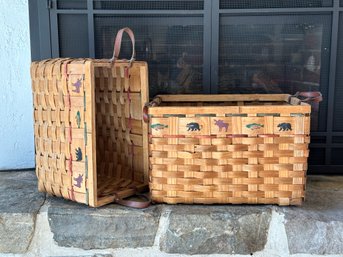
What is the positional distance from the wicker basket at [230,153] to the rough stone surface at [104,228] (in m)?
0.09

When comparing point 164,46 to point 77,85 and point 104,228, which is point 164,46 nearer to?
point 77,85

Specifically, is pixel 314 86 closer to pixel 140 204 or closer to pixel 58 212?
pixel 140 204

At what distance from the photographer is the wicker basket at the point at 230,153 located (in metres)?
1.05

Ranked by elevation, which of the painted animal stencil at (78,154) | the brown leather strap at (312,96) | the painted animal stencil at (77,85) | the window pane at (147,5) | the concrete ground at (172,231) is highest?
the window pane at (147,5)

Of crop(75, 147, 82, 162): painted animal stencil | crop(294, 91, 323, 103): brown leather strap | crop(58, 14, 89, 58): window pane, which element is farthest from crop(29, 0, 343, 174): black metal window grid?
crop(75, 147, 82, 162): painted animal stencil

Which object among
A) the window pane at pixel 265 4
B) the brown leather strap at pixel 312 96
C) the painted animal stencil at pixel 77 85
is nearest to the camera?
the painted animal stencil at pixel 77 85

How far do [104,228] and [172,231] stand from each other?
0.56ft

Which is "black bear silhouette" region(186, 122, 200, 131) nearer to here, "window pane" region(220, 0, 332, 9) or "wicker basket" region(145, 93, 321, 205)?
"wicker basket" region(145, 93, 321, 205)

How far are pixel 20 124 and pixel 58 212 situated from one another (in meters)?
0.45

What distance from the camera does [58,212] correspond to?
3.59ft

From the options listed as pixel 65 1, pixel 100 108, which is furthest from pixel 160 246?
pixel 65 1

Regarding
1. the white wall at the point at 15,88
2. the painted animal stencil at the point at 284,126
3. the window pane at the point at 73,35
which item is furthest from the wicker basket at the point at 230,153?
the white wall at the point at 15,88

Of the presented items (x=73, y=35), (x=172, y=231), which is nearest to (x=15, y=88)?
(x=73, y=35)

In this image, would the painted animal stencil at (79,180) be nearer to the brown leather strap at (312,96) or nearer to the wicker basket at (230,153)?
the wicker basket at (230,153)
